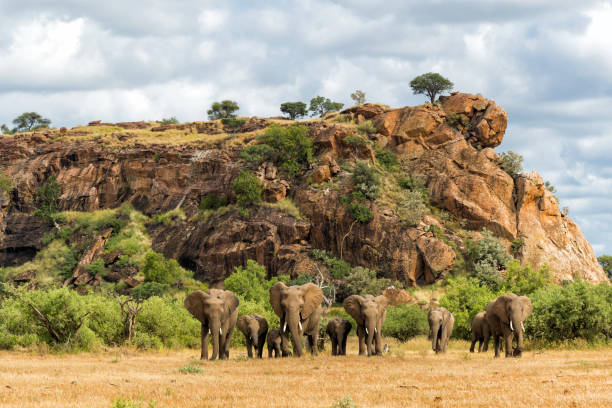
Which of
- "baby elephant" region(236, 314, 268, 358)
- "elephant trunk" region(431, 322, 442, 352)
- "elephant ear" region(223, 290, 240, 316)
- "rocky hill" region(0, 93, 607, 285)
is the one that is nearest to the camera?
"elephant ear" region(223, 290, 240, 316)

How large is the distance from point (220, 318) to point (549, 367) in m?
12.2

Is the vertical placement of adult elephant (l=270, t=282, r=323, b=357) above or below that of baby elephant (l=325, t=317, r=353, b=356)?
above

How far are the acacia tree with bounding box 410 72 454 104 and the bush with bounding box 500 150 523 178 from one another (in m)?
17.9

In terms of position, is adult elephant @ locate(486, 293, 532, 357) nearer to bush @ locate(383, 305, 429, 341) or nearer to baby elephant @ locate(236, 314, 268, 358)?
baby elephant @ locate(236, 314, 268, 358)

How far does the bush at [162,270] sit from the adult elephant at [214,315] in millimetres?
41884

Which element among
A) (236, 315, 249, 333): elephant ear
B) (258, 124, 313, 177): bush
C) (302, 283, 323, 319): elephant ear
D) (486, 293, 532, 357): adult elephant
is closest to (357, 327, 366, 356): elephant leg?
(302, 283, 323, 319): elephant ear

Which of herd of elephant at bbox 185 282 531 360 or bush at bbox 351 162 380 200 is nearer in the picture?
herd of elephant at bbox 185 282 531 360

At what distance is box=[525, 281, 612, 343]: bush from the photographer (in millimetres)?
30312

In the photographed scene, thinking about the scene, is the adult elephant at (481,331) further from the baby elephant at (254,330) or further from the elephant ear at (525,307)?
the baby elephant at (254,330)

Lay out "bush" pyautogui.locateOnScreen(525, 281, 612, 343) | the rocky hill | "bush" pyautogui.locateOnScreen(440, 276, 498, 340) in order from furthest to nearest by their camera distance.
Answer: the rocky hill, "bush" pyautogui.locateOnScreen(440, 276, 498, 340), "bush" pyautogui.locateOnScreen(525, 281, 612, 343)

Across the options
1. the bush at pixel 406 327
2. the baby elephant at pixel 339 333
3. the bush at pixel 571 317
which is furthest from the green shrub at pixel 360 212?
the baby elephant at pixel 339 333

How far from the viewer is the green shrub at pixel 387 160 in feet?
260

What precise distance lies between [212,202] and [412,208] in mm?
24848

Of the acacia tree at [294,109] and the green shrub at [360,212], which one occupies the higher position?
the acacia tree at [294,109]
